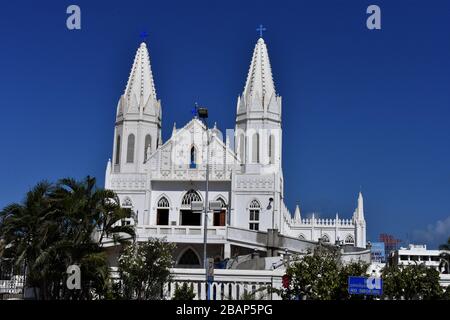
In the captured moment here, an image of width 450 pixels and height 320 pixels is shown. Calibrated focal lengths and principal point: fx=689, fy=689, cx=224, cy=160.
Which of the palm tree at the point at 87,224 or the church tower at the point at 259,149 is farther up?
the church tower at the point at 259,149

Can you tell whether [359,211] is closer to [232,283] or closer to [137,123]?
[137,123]

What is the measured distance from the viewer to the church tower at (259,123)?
58.0 m

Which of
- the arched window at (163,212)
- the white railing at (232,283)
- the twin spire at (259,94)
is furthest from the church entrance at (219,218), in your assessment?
the white railing at (232,283)

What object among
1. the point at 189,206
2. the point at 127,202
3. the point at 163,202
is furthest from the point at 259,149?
the point at 127,202

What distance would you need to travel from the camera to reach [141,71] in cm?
6266

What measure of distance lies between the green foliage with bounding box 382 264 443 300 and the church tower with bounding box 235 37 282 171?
28.4m

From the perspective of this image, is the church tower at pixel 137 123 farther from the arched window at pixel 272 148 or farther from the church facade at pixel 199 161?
the arched window at pixel 272 148

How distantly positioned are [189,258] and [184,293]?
72.5 feet

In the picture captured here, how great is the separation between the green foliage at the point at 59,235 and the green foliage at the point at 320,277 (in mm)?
7665

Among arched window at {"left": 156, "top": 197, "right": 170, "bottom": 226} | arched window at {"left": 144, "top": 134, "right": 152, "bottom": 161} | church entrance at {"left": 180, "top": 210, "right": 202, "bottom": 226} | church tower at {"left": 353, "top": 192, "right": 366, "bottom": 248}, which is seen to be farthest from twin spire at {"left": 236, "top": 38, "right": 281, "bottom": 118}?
church tower at {"left": 353, "top": 192, "right": 366, "bottom": 248}

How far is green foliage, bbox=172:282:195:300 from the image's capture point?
95.4 ft
